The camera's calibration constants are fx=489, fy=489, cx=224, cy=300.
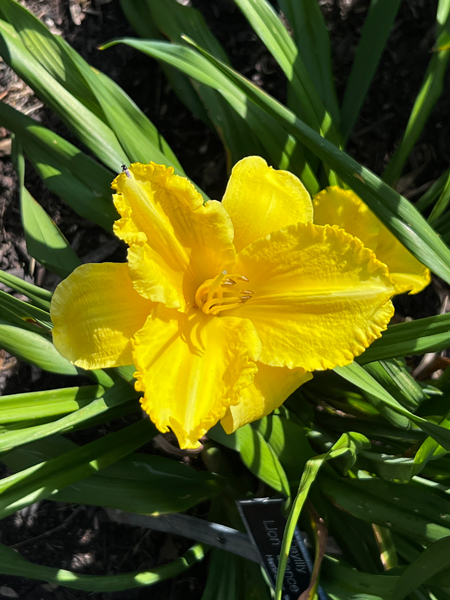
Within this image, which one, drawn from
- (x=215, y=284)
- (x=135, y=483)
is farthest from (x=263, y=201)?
(x=135, y=483)

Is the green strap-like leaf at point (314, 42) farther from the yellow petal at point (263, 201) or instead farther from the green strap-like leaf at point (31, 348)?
the green strap-like leaf at point (31, 348)

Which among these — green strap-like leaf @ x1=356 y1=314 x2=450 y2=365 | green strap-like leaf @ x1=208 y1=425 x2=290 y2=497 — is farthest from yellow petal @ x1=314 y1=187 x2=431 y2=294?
green strap-like leaf @ x1=208 y1=425 x2=290 y2=497

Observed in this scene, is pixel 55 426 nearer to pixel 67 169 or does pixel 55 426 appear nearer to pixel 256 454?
pixel 256 454

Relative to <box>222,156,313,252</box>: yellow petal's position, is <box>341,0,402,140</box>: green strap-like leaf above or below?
above

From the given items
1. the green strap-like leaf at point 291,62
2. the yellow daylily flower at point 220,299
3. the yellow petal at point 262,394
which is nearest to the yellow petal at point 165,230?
the yellow daylily flower at point 220,299

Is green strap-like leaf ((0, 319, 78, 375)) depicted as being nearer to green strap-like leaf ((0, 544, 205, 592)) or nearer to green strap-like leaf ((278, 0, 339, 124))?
green strap-like leaf ((0, 544, 205, 592))

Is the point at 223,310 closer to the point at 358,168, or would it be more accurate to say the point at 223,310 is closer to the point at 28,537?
the point at 358,168

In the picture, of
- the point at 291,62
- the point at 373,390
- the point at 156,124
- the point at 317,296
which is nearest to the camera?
the point at 317,296
